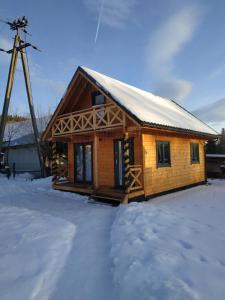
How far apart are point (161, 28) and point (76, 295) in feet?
34.0

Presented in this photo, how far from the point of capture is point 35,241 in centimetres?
550

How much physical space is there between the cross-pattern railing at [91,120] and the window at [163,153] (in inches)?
87.3

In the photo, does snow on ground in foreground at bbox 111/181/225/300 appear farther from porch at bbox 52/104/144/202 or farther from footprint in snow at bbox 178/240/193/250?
porch at bbox 52/104/144/202

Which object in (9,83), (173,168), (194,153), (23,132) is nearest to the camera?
(173,168)

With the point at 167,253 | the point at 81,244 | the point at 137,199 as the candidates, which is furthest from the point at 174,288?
the point at 137,199

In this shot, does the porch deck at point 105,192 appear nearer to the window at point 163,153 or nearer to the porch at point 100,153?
the porch at point 100,153

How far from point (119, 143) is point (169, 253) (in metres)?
7.57

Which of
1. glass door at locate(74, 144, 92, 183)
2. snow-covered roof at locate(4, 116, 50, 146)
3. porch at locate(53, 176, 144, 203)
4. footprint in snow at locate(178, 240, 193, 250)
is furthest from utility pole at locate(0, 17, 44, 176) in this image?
footprint in snow at locate(178, 240, 193, 250)

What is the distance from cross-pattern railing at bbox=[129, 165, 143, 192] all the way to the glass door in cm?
338

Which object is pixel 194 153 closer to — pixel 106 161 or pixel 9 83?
pixel 106 161

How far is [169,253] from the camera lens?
4508 mm

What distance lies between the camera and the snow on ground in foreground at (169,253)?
134 inches

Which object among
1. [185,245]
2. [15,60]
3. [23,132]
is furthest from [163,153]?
[23,132]

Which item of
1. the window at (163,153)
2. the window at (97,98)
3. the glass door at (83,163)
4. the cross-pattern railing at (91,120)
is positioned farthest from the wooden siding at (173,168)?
the glass door at (83,163)
